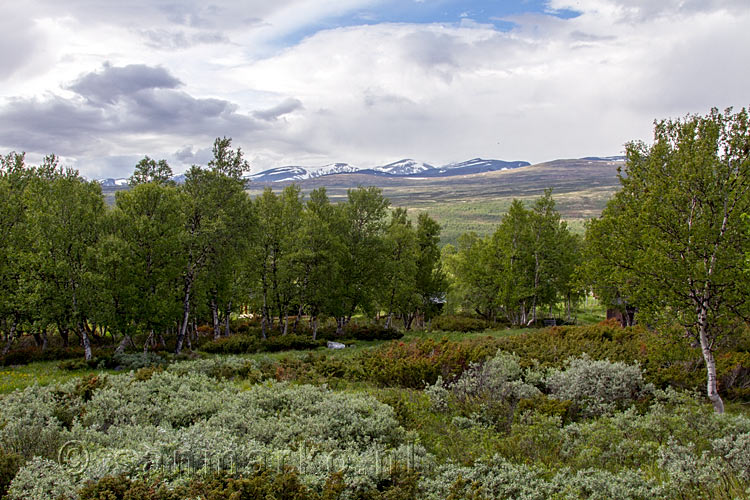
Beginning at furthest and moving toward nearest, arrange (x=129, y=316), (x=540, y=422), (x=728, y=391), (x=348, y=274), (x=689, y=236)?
(x=348, y=274) < (x=129, y=316) < (x=728, y=391) < (x=689, y=236) < (x=540, y=422)

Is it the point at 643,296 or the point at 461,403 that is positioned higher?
the point at 643,296

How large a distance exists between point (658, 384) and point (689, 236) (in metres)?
5.23

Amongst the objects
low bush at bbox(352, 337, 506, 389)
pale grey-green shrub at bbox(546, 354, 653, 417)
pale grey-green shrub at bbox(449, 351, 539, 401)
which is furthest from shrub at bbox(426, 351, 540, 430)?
low bush at bbox(352, 337, 506, 389)

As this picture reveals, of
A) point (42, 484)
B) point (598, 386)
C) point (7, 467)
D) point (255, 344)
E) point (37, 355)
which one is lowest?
point (255, 344)

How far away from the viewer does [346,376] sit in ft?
55.7

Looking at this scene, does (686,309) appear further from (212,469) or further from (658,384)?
(212,469)

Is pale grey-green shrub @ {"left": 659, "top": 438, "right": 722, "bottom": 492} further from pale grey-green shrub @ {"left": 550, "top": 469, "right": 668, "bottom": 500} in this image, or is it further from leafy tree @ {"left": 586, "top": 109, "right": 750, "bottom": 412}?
leafy tree @ {"left": 586, "top": 109, "right": 750, "bottom": 412}

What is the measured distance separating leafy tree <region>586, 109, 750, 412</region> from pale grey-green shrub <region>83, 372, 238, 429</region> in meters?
12.8

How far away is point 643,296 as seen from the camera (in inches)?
556

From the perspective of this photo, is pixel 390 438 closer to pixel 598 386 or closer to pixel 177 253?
pixel 598 386

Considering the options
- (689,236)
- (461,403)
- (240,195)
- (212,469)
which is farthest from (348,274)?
(212,469)

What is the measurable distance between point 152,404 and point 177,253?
1451 centimetres

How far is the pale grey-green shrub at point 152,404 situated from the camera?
10.1 meters

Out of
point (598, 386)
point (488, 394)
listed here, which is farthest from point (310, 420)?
point (598, 386)
